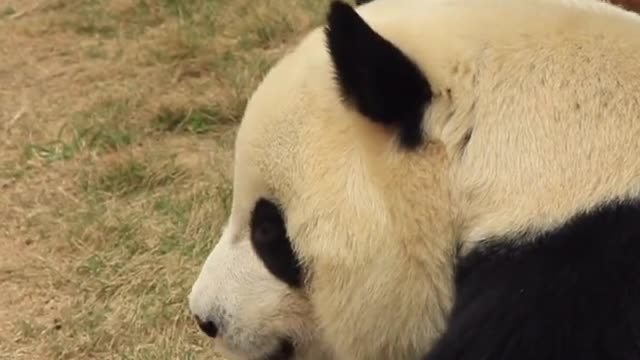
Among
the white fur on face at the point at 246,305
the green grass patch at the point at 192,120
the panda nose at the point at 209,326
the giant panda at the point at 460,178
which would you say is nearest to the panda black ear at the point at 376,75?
the giant panda at the point at 460,178

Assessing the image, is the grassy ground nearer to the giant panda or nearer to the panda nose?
the panda nose

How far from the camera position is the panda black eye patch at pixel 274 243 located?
2.74 metres

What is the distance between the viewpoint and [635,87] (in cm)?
243

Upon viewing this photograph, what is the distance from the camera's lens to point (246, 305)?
2887 mm

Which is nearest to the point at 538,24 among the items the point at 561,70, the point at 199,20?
the point at 561,70

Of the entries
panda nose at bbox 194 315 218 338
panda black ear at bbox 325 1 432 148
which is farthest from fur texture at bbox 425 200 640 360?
panda nose at bbox 194 315 218 338

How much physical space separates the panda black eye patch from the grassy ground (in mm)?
1730

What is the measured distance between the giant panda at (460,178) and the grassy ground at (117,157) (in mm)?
1941

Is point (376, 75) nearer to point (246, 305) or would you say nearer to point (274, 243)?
point (274, 243)

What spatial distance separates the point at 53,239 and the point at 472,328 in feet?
11.0

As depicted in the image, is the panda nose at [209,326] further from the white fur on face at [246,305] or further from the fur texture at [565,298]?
the fur texture at [565,298]

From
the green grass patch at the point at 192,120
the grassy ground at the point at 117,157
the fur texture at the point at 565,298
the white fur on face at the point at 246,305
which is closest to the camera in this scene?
the fur texture at the point at 565,298

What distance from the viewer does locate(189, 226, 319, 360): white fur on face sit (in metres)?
2.84

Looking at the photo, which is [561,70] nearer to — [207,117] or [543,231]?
[543,231]
